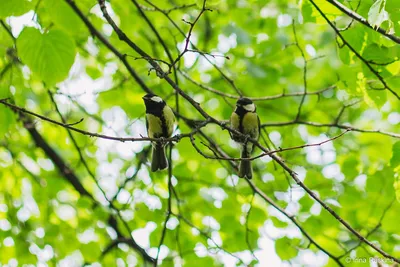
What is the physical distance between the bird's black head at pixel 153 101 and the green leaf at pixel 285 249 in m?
1.57

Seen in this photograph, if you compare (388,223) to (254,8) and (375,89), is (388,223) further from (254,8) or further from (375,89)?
(254,8)

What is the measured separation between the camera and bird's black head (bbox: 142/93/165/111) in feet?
12.6

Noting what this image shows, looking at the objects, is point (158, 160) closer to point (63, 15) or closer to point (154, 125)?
point (154, 125)

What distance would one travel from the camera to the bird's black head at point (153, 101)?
152 inches

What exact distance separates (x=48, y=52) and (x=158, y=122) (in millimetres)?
1229

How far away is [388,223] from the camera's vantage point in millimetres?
4223

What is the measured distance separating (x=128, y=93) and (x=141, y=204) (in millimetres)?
1418

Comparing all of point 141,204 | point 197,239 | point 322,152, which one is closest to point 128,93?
point 141,204

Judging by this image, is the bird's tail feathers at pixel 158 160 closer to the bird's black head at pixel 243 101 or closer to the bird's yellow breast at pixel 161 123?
the bird's yellow breast at pixel 161 123

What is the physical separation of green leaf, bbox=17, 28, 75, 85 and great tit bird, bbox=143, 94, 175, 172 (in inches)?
37.9

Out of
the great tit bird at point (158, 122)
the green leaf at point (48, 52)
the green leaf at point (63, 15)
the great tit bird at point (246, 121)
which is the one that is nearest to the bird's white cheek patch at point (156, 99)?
the great tit bird at point (158, 122)

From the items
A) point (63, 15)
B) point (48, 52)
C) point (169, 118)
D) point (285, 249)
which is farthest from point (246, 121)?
point (48, 52)

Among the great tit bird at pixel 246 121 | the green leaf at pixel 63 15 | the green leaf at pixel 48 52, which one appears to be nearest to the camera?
the green leaf at pixel 48 52

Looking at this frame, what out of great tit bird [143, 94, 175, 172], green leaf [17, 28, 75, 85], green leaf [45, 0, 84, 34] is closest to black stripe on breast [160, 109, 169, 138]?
great tit bird [143, 94, 175, 172]
